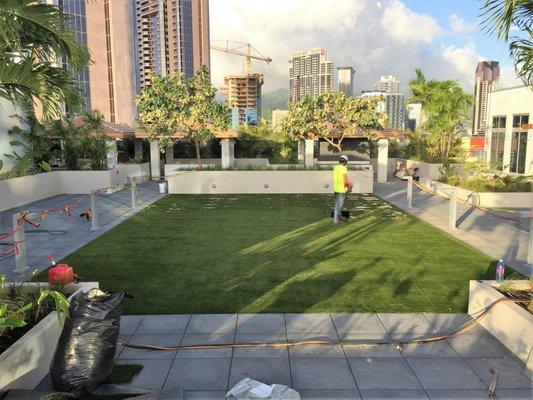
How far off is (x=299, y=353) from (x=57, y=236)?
803cm

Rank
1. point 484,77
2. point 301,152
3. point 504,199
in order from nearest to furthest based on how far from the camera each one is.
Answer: point 504,199, point 301,152, point 484,77

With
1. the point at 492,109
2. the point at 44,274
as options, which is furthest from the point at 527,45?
the point at 492,109

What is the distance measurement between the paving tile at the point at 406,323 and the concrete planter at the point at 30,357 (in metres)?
3.75

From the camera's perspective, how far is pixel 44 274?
24.7ft

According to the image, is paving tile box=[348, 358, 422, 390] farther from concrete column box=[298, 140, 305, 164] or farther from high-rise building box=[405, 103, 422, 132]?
high-rise building box=[405, 103, 422, 132]

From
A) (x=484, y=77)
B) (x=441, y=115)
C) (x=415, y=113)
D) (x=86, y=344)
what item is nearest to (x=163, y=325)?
(x=86, y=344)

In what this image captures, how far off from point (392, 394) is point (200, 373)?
1.83m

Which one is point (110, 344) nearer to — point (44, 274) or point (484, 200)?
point (44, 274)

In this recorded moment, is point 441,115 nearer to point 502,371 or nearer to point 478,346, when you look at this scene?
point 478,346

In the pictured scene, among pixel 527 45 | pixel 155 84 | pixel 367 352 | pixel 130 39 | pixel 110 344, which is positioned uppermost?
pixel 130 39

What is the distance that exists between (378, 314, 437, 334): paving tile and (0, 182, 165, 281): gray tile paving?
19.0 feet

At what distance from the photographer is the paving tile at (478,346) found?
4746mm

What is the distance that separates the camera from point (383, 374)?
4328 mm

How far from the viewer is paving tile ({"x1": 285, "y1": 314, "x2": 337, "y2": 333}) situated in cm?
534
